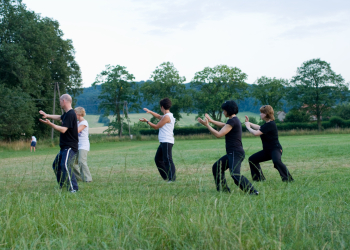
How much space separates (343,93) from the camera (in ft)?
232

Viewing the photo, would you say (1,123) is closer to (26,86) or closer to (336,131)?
(26,86)

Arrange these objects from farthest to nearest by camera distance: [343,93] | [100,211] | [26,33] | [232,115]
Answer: [343,93], [26,33], [232,115], [100,211]

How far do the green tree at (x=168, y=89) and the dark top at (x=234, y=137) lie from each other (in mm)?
69424

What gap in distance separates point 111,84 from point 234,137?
63601 millimetres

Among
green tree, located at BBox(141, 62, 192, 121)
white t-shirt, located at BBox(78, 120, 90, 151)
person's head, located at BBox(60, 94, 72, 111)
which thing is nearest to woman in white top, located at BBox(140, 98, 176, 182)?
white t-shirt, located at BBox(78, 120, 90, 151)

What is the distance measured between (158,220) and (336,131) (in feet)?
187

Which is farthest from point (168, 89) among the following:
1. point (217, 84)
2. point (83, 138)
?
point (83, 138)

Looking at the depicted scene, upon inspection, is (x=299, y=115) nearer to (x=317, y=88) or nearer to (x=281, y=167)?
(x=317, y=88)

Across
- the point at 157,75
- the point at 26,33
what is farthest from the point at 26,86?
the point at 157,75

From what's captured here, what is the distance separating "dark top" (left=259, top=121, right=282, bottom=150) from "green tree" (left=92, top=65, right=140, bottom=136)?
6136 cm

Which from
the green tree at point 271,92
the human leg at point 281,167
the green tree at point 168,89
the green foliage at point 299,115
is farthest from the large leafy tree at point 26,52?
the green tree at point 271,92

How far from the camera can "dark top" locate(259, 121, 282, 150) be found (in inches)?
263

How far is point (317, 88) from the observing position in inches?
2773

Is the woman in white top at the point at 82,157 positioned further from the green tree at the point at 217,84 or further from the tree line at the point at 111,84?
the green tree at the point at 217,84
